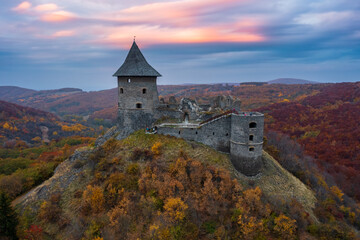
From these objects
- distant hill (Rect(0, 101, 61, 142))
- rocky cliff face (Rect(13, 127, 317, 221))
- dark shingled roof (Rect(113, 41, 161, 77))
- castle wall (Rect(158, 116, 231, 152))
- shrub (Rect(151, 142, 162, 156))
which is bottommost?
distant hill (Rect(0, 101, 61, 142))

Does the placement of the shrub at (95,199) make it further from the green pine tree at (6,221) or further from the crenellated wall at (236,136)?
the crenellated wall at (236,136)

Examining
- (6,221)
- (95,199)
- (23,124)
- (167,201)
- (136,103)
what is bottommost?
(23,124)

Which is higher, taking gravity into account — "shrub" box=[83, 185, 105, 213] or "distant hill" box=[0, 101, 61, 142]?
"shrub" box=[83, 185, 105, 213]

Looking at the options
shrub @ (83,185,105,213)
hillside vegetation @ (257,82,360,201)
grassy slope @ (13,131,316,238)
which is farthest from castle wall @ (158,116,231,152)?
hillside vegetation @ (257,82,360,201)

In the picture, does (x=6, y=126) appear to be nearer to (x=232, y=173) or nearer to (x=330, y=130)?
(x=232, y=173)

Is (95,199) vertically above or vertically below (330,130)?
above

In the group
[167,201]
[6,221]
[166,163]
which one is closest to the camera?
[6,221]

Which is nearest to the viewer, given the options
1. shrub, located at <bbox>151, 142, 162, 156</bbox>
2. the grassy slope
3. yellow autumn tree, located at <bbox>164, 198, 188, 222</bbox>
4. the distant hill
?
yellow autumn tree, located at <bbox>164, 198, 188, 222</bbox>

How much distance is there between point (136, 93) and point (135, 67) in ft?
12.8

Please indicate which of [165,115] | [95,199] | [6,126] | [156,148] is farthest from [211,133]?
[6,126]

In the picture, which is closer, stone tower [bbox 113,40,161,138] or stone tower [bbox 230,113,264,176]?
stone tower [bbox 230,113,264,176]

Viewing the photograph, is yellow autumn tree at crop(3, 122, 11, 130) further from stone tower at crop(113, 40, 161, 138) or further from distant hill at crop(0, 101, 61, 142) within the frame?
stone tower at crop(113, 40, 161, 138)

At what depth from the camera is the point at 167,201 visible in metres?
22.8

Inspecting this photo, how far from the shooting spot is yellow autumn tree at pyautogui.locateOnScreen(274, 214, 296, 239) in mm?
21844
